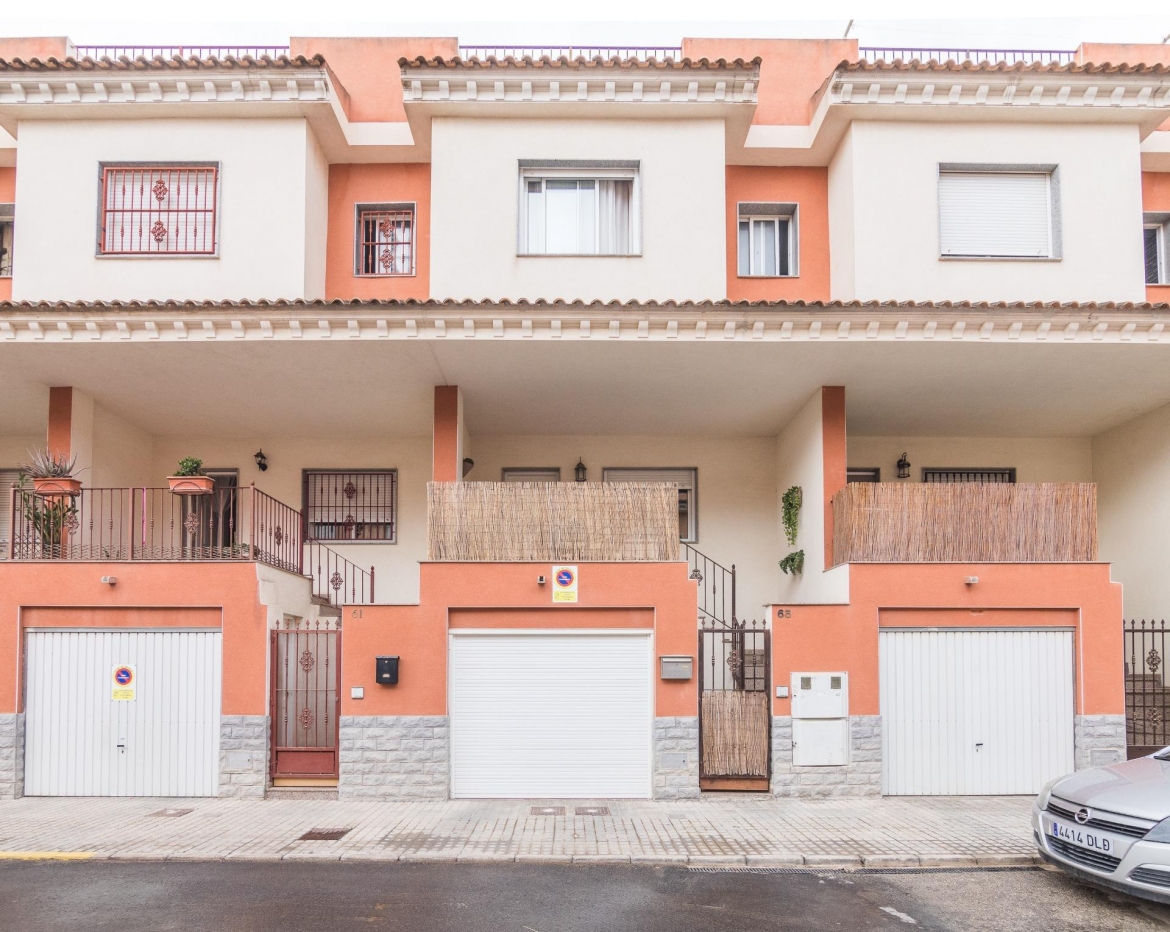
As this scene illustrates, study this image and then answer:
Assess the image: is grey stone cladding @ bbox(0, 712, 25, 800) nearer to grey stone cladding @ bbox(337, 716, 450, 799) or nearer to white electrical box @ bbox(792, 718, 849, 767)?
grey stone cladding @ bbox(337, 716, 450, 799)

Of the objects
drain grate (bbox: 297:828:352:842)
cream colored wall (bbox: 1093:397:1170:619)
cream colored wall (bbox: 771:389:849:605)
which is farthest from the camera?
cream colored wall (bbox: 1093:397:1170:619)

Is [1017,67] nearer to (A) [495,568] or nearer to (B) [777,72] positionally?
(B) [777,72]

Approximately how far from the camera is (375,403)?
1393 cm

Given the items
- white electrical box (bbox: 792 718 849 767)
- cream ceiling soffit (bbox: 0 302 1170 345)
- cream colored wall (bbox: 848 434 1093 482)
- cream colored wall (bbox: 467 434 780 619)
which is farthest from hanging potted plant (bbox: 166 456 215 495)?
cream colored wall (bbox: 848 434 1093 482)

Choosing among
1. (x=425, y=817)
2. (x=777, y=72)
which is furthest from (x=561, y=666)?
(x=777, y=72)

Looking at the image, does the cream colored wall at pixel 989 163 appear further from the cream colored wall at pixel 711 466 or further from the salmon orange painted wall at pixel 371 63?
the salmon orange painted wall at pixel 371 63

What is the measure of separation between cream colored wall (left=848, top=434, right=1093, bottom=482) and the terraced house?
0.07 metres

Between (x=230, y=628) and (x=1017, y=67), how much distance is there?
12.6m

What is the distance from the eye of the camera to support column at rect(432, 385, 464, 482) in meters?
12.8

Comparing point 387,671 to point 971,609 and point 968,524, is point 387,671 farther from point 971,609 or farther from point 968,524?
point 968,524

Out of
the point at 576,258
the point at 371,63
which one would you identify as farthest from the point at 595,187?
the point at 371,63

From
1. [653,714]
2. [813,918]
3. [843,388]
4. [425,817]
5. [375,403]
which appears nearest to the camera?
[813,918]

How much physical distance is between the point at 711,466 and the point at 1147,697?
696cm

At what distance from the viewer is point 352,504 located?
1574 centimetres
